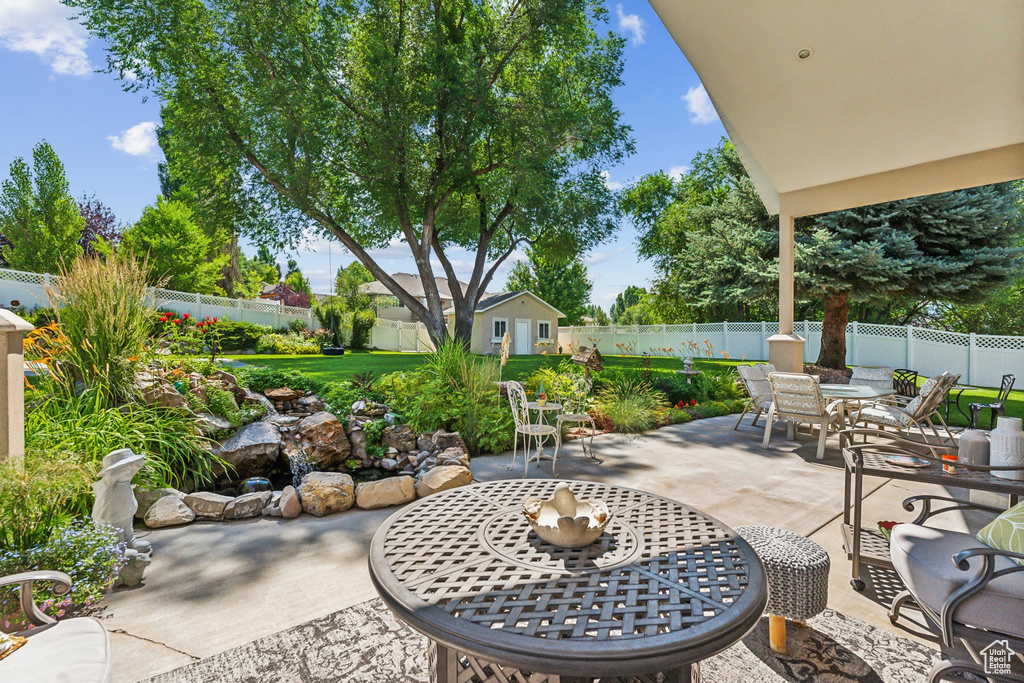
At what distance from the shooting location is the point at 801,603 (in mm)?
1867

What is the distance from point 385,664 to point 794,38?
226 inches

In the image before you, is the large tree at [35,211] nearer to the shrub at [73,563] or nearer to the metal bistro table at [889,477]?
the shrub at [73,563]

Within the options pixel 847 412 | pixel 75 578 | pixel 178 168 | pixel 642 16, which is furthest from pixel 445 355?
pixel 642 16

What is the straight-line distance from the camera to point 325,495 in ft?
11.4

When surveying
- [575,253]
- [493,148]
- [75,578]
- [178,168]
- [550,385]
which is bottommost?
[75,578]

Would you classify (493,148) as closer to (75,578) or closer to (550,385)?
(550,385)

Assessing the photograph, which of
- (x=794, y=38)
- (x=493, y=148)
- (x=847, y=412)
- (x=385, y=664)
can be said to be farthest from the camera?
(x=493, y=148)

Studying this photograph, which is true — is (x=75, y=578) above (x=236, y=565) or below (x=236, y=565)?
above

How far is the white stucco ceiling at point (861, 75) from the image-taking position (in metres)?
3.87

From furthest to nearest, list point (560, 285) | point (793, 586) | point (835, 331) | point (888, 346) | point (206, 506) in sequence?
1. point (560, 285)
2. point (888, 346)
3. point (835, 331)
4. point (206, 506)
5. point (793, 586)

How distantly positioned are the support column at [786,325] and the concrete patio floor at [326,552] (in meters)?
2.04

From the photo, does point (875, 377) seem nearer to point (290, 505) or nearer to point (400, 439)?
point (400, 439)

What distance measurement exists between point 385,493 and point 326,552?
2.69ft

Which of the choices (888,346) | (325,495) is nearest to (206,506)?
(325,495)
